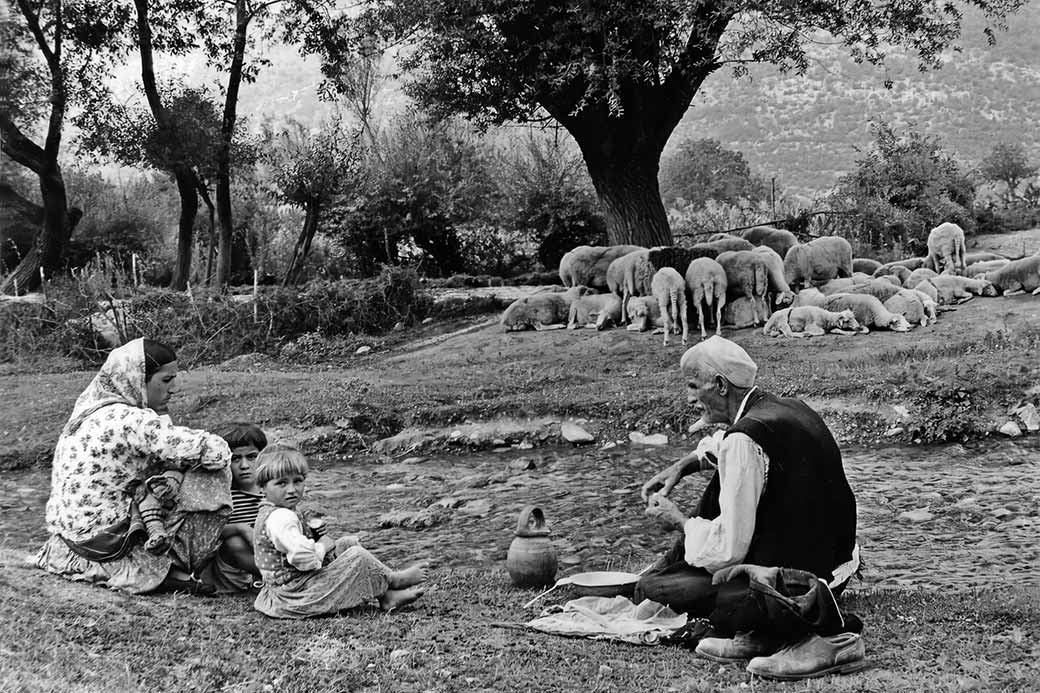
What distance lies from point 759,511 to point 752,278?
12124mm

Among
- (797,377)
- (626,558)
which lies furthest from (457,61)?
(626,558)

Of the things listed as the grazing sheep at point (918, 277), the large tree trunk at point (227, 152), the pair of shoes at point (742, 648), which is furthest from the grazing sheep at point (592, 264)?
the pair of shoes at point (742, 648)

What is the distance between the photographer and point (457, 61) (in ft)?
66.4

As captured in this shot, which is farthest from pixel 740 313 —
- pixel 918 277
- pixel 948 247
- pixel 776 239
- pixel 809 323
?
pixel 948 247

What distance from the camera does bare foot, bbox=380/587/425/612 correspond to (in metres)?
6.00

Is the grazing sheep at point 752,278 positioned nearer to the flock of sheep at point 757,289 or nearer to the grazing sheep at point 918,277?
the flock of sheep at point 757,289

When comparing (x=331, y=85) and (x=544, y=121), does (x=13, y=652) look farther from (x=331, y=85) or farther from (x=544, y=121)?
(x=331, y=85)

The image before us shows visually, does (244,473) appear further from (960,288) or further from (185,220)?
(185,220)

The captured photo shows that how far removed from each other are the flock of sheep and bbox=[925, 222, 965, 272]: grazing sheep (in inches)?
0.8

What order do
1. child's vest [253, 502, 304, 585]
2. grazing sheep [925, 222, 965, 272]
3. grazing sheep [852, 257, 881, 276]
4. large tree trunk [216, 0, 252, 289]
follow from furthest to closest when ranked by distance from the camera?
large tree trunk [216, 0, 252, 289], grazing sheep [852, 257, 881, 276], grazing sheep [925, 222, 965, 272], child's vest [253, 502, 304, 585]

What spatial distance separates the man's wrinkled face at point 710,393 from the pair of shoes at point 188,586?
125 inches

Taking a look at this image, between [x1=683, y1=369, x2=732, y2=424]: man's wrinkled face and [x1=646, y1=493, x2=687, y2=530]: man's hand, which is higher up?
[x1=683, y1=369, x2=732, y2=424]: man's wrinkled face

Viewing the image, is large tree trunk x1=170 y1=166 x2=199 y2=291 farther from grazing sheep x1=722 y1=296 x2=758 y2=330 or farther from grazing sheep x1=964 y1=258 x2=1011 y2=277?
grazing sheep x1=964 y1=258 x2=1011 y2=277

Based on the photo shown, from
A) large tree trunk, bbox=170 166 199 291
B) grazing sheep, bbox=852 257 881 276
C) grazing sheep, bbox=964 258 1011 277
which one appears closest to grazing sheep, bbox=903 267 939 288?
grazing sheep, bbox=964 258 1011 277
